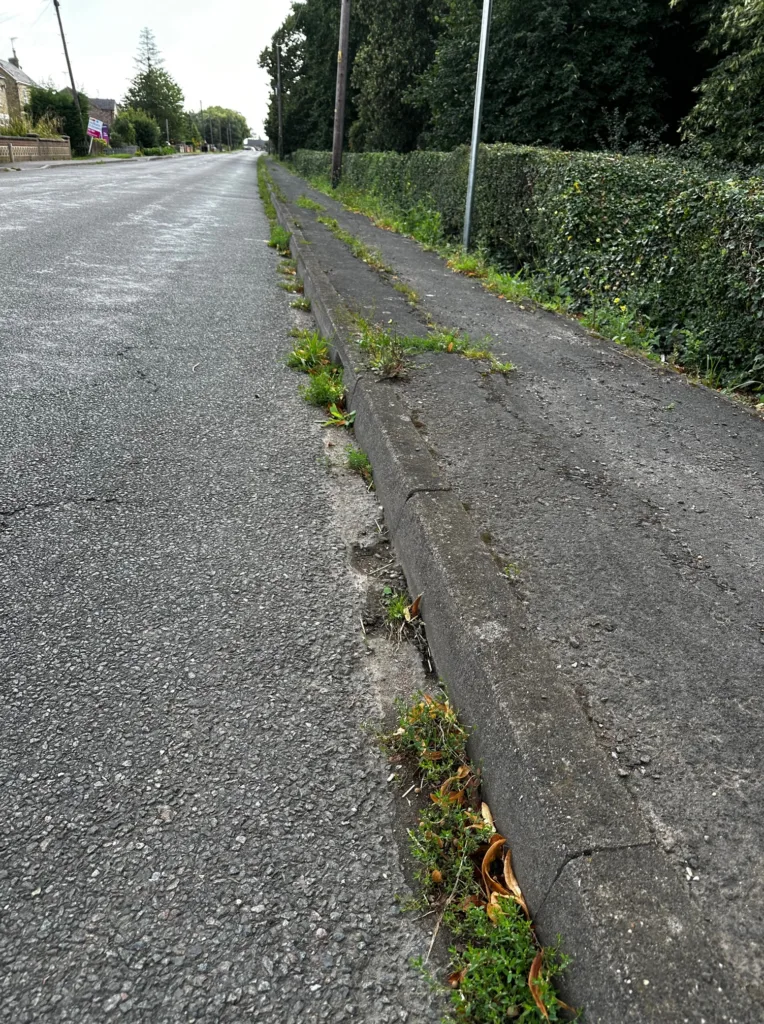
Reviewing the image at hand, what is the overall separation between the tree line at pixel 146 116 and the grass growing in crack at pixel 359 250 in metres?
47.1

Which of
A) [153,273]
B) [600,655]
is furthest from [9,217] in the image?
[600,655]

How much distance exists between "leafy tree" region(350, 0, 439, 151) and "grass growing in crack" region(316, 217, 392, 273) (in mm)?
9716

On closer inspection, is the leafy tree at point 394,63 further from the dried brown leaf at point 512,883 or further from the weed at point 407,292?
the dried brown leaf at point 512,883

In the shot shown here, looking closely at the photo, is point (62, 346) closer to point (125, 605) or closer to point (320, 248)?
point (125, 605)

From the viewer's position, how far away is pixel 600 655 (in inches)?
76.6

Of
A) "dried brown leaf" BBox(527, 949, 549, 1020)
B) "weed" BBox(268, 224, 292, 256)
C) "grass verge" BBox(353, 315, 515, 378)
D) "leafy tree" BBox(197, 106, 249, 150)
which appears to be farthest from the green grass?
"leafy tree" BBox(197, 106, 249, 150)

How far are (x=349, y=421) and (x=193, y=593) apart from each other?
74.6 inches

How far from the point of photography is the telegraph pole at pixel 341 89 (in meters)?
20.1

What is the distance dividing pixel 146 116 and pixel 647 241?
85889 mm

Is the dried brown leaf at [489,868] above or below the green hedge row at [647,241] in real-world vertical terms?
below

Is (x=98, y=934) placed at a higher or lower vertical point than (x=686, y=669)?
lower

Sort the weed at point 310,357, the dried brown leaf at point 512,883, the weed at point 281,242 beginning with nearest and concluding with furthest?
1. the dried brown leaf at point 512,883
2. the weed at point 310,357
3. the weed at point 281,242

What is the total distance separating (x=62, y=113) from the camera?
1882 inches

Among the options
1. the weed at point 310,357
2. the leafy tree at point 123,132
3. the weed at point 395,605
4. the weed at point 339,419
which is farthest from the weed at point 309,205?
the leafy tree at point 123,132
